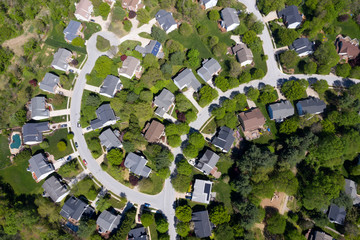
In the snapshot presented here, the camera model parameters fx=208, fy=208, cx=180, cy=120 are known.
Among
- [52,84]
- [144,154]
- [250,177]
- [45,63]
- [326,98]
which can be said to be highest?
[326,98]

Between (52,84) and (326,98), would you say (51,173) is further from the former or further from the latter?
(326,98)

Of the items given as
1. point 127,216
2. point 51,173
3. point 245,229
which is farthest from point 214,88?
point 51,173

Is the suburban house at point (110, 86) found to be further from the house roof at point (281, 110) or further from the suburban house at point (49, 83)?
the house roof at point (281, 110)

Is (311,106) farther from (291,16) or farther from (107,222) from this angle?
(107,222)

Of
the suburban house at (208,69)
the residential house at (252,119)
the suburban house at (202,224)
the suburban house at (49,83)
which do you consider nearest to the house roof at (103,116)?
the suburban house at (49,83)

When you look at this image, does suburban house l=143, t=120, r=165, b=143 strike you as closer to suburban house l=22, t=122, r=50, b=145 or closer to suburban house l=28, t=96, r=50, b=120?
suburban house l=22, t=122, r=50, b=145
